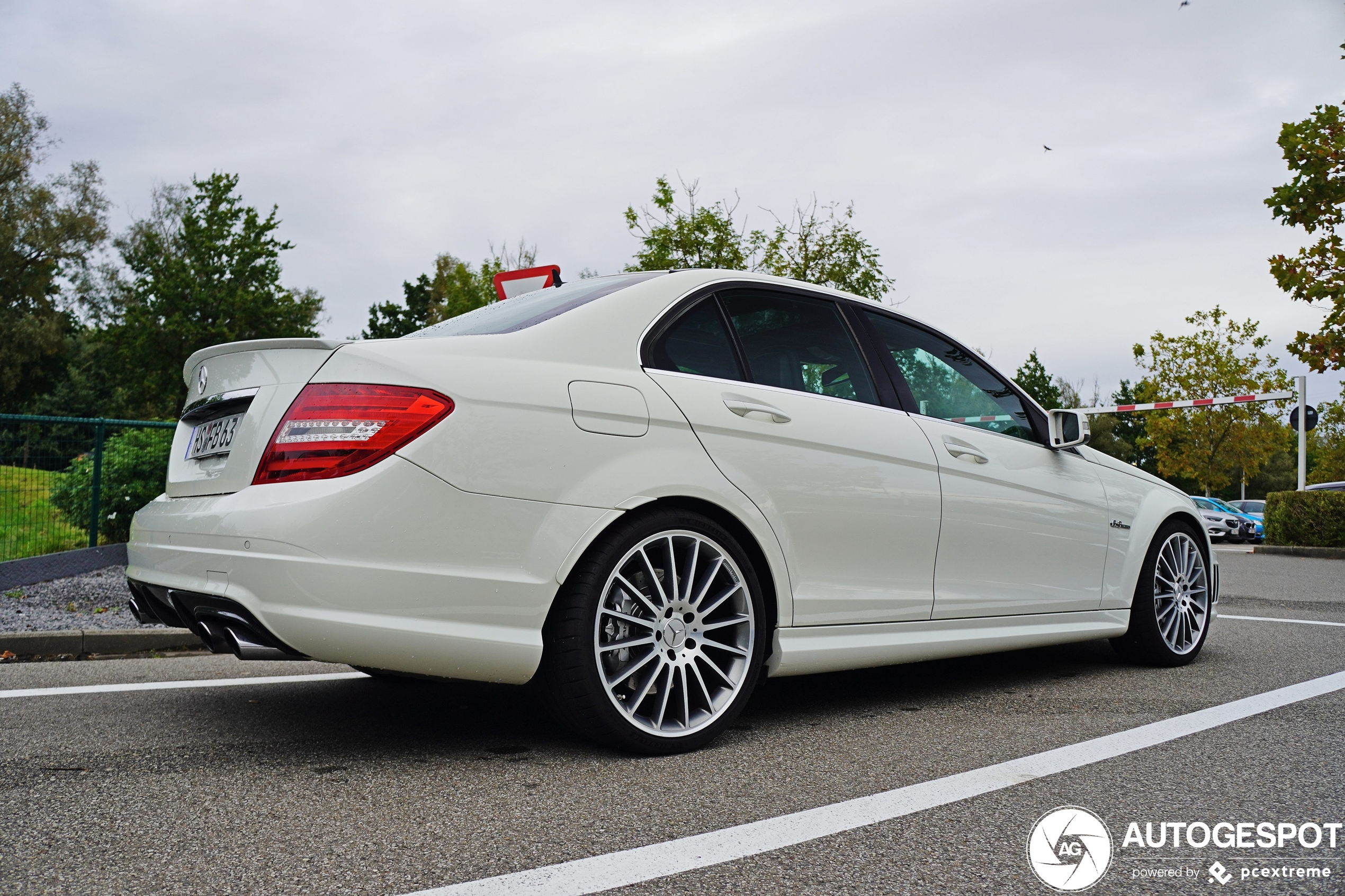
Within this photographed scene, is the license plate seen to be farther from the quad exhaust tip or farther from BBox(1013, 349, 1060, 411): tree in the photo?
BBox(1013, 349, 1060, 411): tree

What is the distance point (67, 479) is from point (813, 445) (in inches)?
268

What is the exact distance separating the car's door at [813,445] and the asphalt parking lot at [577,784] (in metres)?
0.52

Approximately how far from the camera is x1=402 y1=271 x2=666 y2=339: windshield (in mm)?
3387

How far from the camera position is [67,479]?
314 inches

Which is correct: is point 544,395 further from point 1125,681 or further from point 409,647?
point 1125,681

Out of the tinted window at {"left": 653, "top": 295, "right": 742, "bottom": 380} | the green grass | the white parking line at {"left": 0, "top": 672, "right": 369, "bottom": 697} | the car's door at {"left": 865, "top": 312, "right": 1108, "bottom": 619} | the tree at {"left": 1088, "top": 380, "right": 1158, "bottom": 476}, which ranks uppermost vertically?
the tree at {"left": 1088, "top": 380, "right": 1158, "bottom": 476}

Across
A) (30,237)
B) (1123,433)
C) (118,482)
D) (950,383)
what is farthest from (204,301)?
(1123,433)

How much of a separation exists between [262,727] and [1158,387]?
46.4 m

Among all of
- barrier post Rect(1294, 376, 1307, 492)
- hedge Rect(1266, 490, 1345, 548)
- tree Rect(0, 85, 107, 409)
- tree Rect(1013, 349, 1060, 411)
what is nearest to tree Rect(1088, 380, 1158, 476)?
tree Rect(1013, 349, 1060, 411)

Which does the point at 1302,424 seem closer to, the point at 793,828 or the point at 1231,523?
the point at 1231,523

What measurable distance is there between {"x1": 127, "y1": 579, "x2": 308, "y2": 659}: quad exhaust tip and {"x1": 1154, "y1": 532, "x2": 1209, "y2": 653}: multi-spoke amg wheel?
4.10 meters

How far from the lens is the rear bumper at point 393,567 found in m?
2.73

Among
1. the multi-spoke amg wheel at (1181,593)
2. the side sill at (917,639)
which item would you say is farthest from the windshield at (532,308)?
the multi-spoke amg wheel at (1181,593)

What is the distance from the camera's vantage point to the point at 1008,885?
6.95ft
